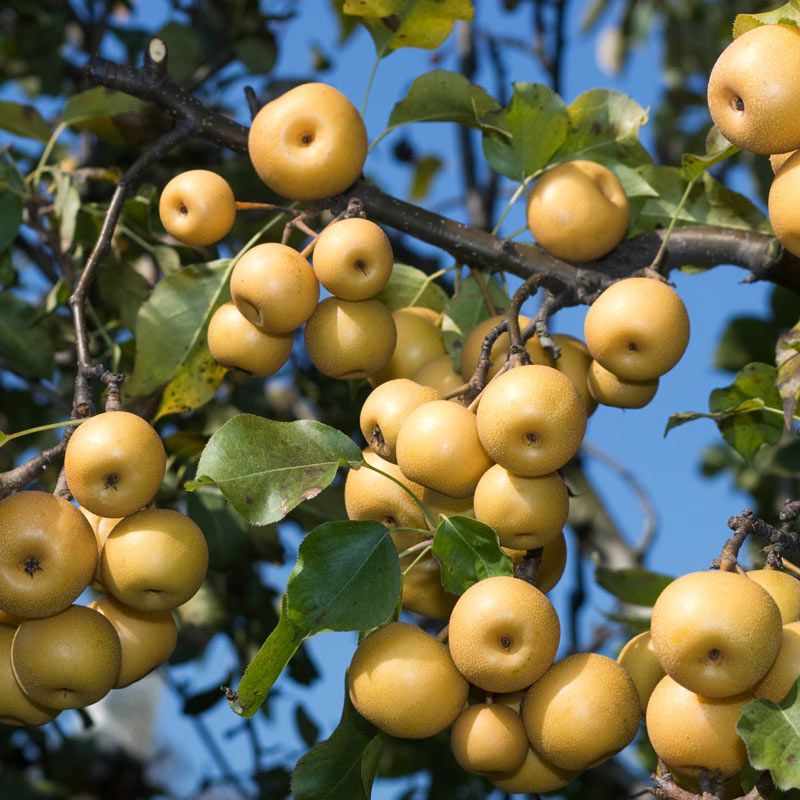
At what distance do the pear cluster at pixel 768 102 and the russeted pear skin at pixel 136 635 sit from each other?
38.0 inches

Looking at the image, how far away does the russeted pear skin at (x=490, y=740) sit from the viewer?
1.21 meters

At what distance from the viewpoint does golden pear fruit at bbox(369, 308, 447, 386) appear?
164cm

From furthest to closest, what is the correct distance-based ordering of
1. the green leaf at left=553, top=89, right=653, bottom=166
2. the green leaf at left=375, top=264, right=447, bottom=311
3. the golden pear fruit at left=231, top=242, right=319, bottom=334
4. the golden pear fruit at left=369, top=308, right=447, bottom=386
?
the green leaf at left=375, top=264, right=447, bottom=311 < the green leaf at left=553, top=89, right=653, bottom=166 < the golden pear fruit at left=369, top=308, right=447, bottom=386 < the golden pear fruit at left=231, top=242, right=319, bottom=334

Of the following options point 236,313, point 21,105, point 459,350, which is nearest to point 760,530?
point 459,350

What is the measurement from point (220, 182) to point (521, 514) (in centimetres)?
71

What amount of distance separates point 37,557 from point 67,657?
0.44 feet

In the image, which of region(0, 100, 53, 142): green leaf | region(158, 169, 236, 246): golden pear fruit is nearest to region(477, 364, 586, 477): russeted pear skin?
region(158, 169, 236, 246): golden pear fruit

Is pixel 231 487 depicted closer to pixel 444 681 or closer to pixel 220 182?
pixel 444 681

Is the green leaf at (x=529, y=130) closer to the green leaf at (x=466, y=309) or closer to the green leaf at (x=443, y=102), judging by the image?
the green leaf at (x=443, y=102)

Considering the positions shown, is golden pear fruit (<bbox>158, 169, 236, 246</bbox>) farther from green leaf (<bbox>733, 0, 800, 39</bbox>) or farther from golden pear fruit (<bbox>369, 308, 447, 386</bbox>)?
green leaf (<bbox>733, 0, 800, 39</bbox>)

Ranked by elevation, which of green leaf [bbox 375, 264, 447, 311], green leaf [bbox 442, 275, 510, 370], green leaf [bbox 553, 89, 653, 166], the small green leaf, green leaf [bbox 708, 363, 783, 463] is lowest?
green leaf [bbox 708, 363, 783, 463]

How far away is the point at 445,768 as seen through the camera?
8.85 ft

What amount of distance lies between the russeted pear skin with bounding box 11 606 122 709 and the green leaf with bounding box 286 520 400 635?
0.28 metres

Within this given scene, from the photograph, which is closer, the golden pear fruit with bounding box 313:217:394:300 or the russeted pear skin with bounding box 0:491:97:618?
the russeted pear skin with bounding box 0:491:97:618
